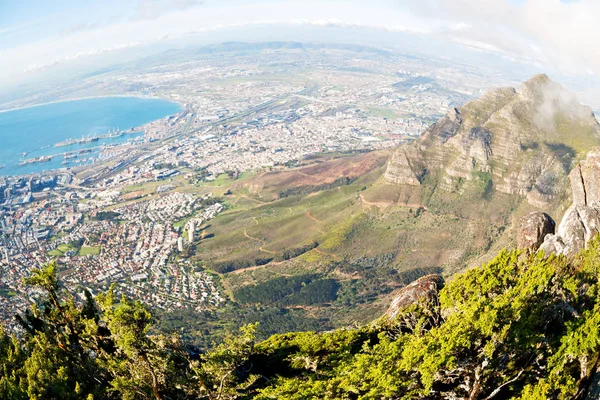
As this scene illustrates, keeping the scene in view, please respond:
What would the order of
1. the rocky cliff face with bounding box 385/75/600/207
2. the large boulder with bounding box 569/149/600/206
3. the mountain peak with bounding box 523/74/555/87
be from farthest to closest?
the mountain peak with bounding box 523/74/555/87
the rocky cliff face with bounding box 385/75/600/207
the large boulder with bounding box 569/149/600/206

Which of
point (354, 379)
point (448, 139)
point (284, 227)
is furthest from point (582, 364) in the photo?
point (448, 139)

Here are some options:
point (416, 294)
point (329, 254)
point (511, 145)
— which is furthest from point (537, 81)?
point (416, 294)

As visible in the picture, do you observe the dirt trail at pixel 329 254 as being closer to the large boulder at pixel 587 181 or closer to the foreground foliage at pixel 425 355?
the large boulder at pixel 587 181

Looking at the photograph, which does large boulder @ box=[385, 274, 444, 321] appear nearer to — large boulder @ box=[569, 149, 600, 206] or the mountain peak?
large boulder @ box=[569, 149, 600, 206]

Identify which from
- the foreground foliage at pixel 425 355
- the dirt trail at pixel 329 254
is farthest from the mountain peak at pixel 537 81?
the foreground foliage at pixel 425 355

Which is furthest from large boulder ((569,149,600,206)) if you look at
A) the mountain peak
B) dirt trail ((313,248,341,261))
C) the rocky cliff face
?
the mountain peak
